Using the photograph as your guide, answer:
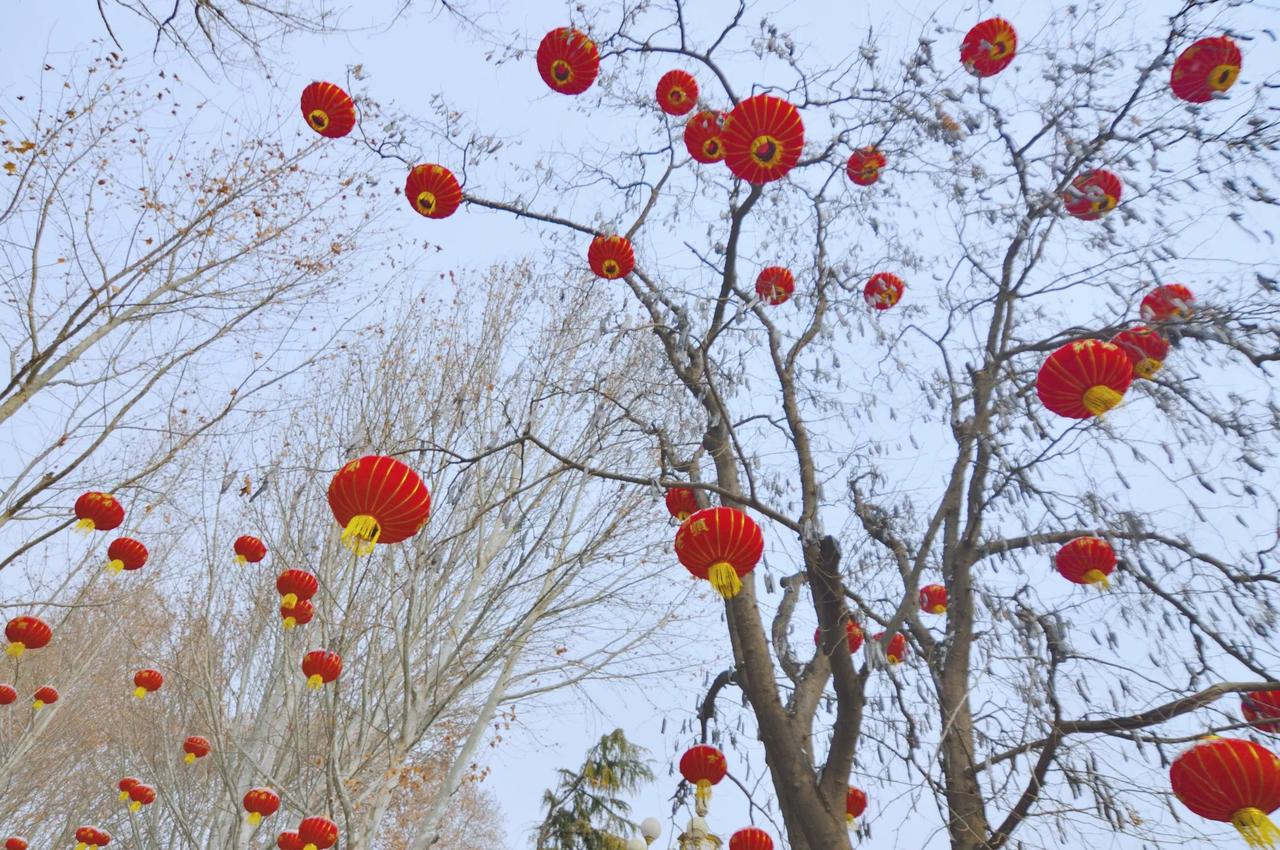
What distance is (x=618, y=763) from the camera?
980cm

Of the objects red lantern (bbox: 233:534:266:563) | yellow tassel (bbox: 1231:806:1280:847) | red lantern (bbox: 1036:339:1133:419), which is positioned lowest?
yellow tassel (bbox: 1231:806:1280:847)

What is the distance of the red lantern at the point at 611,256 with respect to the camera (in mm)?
3977

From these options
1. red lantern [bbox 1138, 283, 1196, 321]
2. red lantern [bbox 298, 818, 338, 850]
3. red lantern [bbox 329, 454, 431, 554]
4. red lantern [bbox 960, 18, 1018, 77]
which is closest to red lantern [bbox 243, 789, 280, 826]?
red lantern [bbox 298, 818, 338, 850]

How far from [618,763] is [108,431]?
758 cm

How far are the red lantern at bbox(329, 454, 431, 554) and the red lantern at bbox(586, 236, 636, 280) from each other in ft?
5.82

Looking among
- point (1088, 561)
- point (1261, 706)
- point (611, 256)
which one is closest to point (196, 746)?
point (611, 256)

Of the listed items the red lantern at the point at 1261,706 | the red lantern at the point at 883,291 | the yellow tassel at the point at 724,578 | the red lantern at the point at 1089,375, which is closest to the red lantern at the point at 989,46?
the red lantern at the point at 883,291

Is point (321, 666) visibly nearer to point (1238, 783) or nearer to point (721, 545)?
point (721, 545)

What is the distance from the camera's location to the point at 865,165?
4.05 metres

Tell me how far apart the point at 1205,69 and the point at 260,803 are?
21.0ft

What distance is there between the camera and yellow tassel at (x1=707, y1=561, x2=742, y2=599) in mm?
2758

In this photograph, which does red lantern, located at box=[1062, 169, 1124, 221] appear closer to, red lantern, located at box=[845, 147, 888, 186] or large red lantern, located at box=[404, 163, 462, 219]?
red lantern, located at box=[845, 147, 888, 186]

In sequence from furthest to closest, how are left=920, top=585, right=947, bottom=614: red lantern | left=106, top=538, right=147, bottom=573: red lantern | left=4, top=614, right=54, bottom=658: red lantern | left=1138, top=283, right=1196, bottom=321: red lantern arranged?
left=4, top=614, right=54, bottom=658: red lantern < left=106, top=538, right=147, bottom=573: red lantern < left=920, top=585, right=947, bottom=614: red lantern < left=1138, top=283, right=1196, bottom=321: red lantern

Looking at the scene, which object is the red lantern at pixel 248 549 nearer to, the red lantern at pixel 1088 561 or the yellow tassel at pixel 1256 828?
the red lantern at pixel 1088 561
